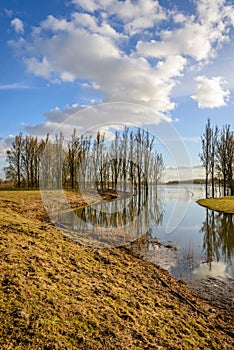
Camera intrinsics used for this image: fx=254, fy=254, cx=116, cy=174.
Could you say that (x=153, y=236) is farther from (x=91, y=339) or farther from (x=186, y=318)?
(x=91, y=339)

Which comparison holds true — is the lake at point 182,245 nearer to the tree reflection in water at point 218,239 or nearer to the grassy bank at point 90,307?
the tree reflection in water at point 218,239

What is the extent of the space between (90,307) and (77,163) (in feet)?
130

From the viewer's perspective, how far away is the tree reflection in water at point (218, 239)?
9930mm

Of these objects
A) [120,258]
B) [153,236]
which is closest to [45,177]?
[153,236]

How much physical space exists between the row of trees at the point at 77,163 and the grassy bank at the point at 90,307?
95.5 ft

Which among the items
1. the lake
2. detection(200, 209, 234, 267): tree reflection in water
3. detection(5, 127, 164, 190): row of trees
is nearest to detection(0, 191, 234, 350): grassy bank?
the lake

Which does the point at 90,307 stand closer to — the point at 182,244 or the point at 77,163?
the point at 182,244

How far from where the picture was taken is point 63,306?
Answer: 15.0ft

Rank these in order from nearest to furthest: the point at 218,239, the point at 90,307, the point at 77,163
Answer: the point at 90,307 → the point at 218,239 → the point at 77,163

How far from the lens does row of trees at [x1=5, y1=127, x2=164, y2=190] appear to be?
1471 inches

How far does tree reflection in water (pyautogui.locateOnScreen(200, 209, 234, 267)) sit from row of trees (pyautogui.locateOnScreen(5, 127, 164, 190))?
1963cm

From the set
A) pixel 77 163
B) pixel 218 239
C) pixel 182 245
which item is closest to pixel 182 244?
pixel 182 245

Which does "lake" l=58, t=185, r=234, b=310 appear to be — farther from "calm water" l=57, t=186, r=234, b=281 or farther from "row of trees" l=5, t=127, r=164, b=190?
"row of trees" l=5, t=127, r=164, b=190

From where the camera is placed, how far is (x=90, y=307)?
477 centimetres
